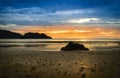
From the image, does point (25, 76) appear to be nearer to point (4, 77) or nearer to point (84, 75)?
point (4, 77)

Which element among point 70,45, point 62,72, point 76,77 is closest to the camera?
point 76,77

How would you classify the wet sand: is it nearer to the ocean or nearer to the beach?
the beach

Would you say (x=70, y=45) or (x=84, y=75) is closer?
(x=84, y=75)

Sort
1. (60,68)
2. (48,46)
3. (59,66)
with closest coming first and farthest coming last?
(60,68) < (59,66) < (48,46)

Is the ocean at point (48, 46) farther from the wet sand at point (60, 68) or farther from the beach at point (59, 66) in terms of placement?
the wet sand at point (60, 68)

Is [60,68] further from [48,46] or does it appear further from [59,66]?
[48,46]

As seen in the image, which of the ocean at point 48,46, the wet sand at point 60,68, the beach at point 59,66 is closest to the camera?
the wet sand at point 60,68

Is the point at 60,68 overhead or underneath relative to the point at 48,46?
overhead

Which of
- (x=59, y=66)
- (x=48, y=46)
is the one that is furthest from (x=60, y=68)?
(x=48, y=46)

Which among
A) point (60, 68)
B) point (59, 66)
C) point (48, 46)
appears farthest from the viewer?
point (48, 46)

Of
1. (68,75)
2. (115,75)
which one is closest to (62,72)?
(68,75)

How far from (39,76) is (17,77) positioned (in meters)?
1.28

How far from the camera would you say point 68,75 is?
15750 millimetres

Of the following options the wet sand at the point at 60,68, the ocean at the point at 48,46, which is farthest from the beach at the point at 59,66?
the ocean at the point at 48,46
